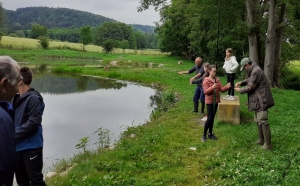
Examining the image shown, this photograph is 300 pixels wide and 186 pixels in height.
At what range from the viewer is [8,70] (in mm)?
2482

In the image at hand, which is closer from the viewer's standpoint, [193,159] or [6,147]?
[6,147]

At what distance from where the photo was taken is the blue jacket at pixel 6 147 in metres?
2.25

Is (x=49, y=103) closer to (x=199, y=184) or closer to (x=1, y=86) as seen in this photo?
(x=199, y=184)

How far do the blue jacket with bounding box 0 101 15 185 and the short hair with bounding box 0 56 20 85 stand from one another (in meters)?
0.23

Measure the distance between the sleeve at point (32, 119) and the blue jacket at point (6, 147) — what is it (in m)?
2.34

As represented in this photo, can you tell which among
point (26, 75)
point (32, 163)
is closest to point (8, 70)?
point (26, 75)

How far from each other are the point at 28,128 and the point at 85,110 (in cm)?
1102

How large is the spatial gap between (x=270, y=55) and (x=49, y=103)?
12.4 meters

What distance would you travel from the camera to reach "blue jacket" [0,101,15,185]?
7.39 ft

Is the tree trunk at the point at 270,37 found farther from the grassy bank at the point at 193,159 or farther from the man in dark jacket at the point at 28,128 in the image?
the man in dark jacket at the point at 28,128

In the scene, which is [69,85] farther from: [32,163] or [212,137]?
[32,163]

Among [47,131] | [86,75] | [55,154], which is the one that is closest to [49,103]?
[47,131]

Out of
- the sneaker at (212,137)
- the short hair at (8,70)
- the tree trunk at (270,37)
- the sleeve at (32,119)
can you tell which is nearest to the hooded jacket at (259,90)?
the sneaker at (212,137)

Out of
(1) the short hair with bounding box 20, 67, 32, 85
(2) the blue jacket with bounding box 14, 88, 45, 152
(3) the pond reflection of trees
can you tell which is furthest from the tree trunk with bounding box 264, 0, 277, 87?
(2) the blue jacket with bounding box 14, 88, 45, 152
